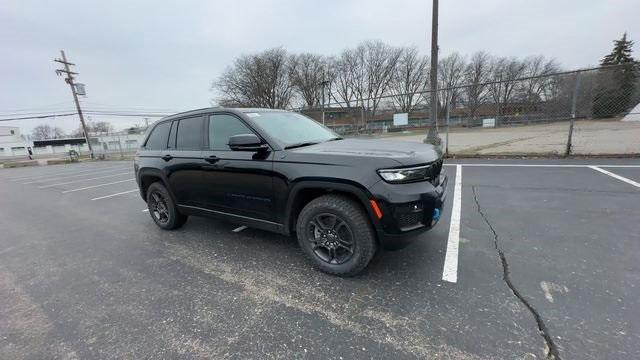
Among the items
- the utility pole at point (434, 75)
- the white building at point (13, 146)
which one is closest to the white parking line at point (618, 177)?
the utility pole at point (434, 75)

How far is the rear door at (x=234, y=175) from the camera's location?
303 centimetres

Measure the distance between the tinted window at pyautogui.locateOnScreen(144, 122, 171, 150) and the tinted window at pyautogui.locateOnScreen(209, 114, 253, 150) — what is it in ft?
3.56

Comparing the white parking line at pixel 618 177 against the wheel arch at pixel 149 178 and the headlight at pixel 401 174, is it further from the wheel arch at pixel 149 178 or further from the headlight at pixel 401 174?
the wheel arch at pixel 149 178

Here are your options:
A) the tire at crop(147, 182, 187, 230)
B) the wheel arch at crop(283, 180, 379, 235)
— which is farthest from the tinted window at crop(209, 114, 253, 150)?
the tire at crop(147, 182, 187, 230)

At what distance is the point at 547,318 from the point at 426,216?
3.58ft

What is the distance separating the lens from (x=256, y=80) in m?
39.6

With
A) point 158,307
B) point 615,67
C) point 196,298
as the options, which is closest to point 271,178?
point 196,298

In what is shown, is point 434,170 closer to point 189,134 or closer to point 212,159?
point 212,159

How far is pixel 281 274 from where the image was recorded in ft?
9.57

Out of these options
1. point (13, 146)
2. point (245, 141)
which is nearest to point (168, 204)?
point (245, 141)

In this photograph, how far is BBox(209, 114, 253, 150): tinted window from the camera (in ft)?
10.7

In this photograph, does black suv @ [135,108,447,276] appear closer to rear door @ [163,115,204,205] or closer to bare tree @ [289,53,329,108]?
rear door @ [163,115,204,205]

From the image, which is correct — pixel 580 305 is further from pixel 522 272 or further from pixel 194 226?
pixel 194 226

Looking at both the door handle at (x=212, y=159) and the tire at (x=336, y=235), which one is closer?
the tire at (x=336, y=235)
